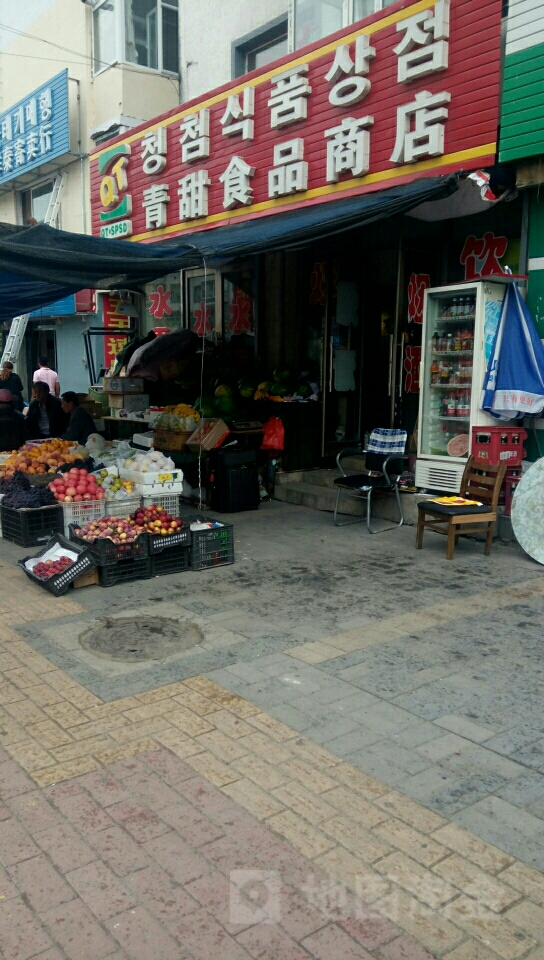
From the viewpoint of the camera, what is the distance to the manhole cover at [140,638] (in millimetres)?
4953

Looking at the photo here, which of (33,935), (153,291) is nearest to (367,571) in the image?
(33,935)

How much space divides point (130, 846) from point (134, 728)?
973 millimetres

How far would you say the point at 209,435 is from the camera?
31.8ft

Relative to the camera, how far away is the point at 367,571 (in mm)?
6887

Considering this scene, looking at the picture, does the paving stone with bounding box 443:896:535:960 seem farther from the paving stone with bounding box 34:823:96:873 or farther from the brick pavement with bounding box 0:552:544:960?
the paving stone with bounding box 34:823:96:873

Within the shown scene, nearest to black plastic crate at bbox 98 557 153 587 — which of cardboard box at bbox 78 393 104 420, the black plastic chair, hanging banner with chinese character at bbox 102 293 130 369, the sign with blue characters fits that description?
the black plastic chair

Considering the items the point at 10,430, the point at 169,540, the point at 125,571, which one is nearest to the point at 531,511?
the point at 169,540

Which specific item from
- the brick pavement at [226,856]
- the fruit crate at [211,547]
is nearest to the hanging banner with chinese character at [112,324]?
the fruit crate at [211,547]

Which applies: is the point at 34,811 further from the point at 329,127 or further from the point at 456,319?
the point at 329,127

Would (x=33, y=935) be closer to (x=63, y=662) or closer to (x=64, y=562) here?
(x=63, y=662)

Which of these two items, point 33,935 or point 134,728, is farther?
point 134,728

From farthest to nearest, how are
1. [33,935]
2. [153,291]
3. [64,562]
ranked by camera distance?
[153,291] → [64,562] → [33,935]

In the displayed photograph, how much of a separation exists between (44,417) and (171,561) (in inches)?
221

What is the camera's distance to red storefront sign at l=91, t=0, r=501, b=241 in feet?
25.0
